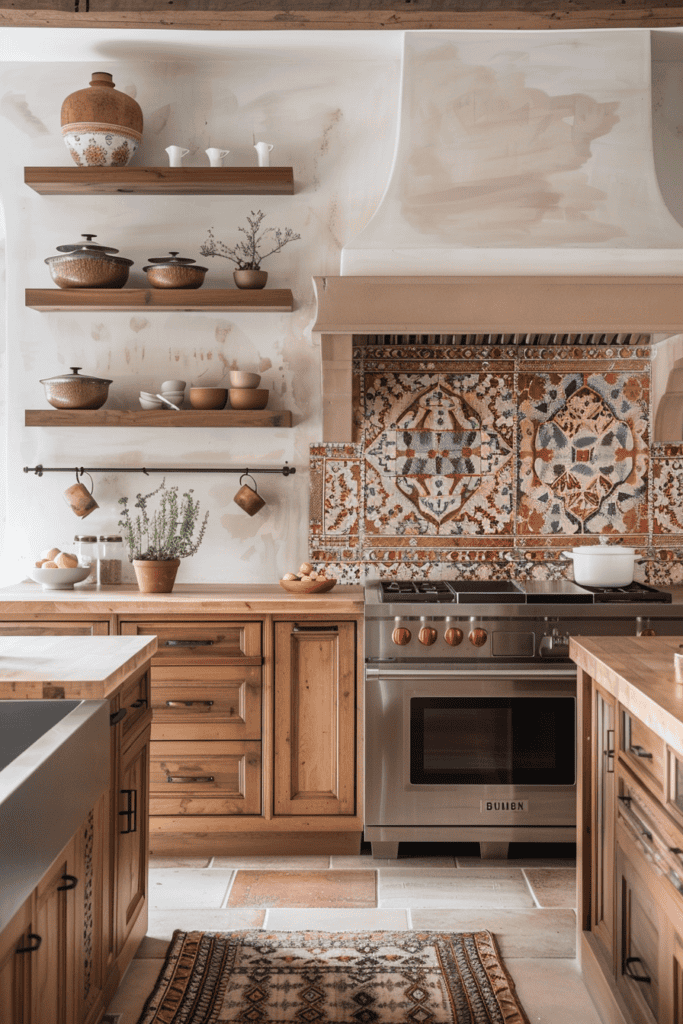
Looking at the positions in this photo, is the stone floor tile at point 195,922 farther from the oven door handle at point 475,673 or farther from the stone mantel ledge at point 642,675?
the stone mantel ledge at point 642,675

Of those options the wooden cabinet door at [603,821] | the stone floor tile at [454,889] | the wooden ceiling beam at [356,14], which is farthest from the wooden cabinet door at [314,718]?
the wooden ceiling beam at [356,14]

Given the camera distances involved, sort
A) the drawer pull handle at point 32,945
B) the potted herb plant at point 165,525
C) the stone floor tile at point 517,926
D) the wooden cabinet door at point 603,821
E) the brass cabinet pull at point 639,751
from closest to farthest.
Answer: the drawer pull handle at point 32,945 < the brass cabinet pull at point 639,751 < the wooden cabinet door at point 603,821 < the stone floor tile at point 517,926 < the potted herb plant at point 165,525

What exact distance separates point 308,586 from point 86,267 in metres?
1.61

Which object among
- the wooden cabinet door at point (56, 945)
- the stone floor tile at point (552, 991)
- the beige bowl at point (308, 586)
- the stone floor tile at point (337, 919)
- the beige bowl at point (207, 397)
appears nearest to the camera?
the wooden cabinet door at point (56, 945)

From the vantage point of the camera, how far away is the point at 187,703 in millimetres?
3479

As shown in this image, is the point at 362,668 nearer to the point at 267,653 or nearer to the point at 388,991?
the point at 267,653

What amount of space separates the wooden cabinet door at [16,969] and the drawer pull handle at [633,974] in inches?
49.0

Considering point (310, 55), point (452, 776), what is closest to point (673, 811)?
point (452, 776)

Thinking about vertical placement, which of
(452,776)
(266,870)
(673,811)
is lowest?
(266,870)

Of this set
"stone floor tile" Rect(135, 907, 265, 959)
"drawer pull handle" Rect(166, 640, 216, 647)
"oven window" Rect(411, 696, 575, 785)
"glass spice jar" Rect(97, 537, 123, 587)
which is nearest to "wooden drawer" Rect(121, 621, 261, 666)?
"drawer pull handle" Rect(166, 640, 216, 647)

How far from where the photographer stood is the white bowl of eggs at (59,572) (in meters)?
3.74

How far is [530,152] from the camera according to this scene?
11.8 ft

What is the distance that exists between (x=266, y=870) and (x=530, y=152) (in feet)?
9.54

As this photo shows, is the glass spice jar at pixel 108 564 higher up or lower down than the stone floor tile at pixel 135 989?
higher up
